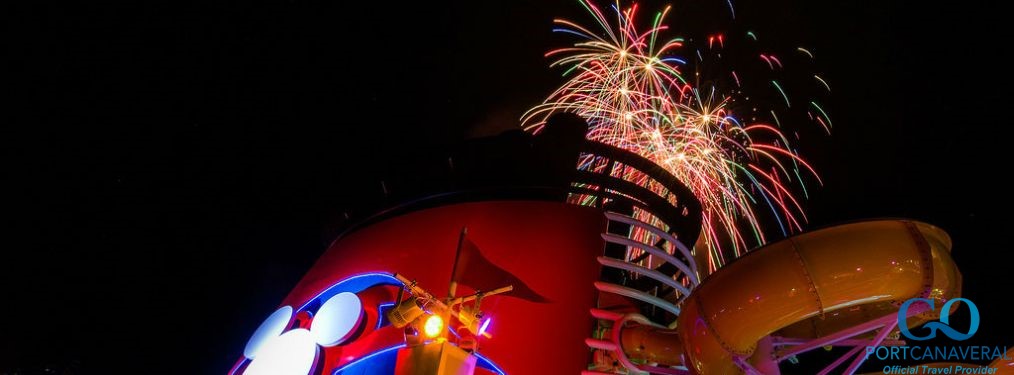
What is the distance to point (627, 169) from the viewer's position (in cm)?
1070

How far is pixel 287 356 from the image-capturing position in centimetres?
617

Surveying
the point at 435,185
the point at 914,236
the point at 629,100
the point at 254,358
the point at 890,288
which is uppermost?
the point at 629,100

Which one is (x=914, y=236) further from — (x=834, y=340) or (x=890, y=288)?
(x=834, y=340)

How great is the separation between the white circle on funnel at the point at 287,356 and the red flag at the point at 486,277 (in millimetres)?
1720

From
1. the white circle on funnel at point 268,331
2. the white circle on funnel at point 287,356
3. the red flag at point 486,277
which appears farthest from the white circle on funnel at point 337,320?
the red flag at point 486,277

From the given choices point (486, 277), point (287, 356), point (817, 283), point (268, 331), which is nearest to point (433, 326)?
point (486, 277)

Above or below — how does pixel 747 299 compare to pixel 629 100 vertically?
below

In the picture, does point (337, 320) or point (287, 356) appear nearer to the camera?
point (337, 320)

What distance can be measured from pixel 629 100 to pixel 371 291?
645cm

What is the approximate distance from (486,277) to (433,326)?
153cm

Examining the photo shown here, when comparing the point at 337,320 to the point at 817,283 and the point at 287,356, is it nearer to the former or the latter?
the point at 287,356

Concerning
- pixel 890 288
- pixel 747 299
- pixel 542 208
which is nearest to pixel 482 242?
pixel 542 208

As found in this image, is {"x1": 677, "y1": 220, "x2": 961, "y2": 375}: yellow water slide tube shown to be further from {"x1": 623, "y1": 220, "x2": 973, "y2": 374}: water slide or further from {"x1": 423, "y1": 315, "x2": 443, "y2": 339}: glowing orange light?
{"x1": 423, "y1": 315, "x2": 443, "y2": 339}: glowing orange light

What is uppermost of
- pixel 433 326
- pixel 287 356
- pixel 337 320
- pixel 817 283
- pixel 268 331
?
pixel 817 283
